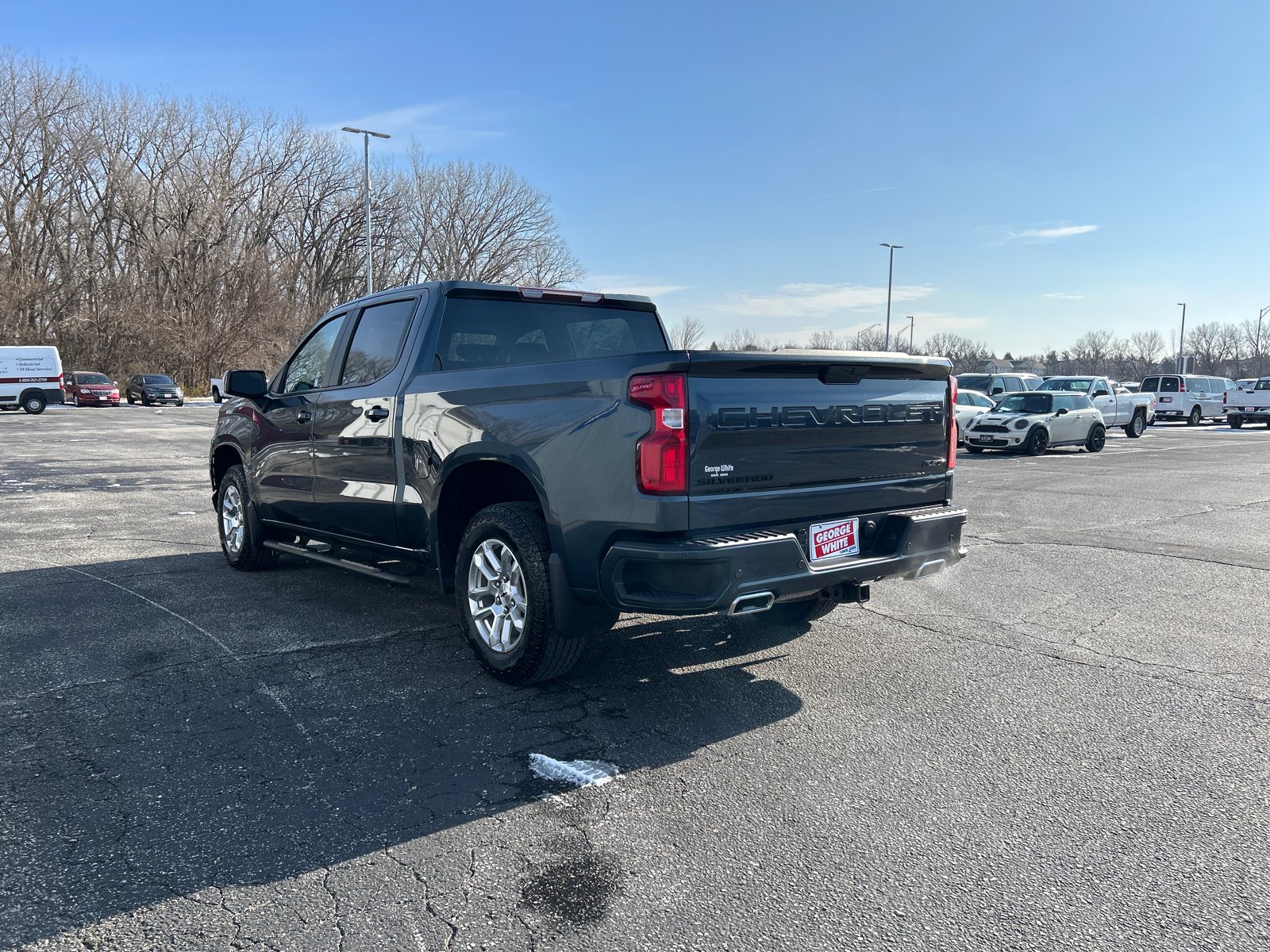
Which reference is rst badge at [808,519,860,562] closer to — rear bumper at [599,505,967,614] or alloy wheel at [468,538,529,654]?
rear bumper at [599,505,967,614]

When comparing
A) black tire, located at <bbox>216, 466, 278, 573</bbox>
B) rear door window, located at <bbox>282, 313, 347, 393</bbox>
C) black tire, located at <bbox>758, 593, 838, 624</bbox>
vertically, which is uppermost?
rear door window, located at <bbox>282, 313, 347, 393</bbox>

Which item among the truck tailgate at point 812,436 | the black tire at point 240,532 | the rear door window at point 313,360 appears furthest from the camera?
the black tire at point 240,532

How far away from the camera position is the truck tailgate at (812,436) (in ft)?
12.3

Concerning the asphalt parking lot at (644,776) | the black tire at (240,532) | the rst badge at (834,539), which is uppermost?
the rst badge at (834,539)

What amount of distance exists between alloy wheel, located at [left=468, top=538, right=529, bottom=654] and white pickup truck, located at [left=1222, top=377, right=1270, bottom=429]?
39241mm

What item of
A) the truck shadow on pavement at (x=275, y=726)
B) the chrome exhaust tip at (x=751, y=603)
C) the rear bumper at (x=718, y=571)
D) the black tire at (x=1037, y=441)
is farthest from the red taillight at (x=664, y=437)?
the black tire at (x=1037, y=441)

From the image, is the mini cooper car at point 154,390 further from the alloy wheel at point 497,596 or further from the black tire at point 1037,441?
the alloy wheel at point 497,596

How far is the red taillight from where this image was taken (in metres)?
3.63

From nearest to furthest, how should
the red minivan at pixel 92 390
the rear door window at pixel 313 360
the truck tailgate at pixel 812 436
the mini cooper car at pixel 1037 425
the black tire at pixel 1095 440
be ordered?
1. the truck tailgate at pixel 812 436
2. the rear door window at pixel 313 360
3. the mini cooper car at pixel 1037 425
4. the black tire at pixel 1095 440
5. the red minivan at pixel 92 390

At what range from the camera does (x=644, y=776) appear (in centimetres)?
343

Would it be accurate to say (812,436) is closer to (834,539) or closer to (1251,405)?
(834,539)

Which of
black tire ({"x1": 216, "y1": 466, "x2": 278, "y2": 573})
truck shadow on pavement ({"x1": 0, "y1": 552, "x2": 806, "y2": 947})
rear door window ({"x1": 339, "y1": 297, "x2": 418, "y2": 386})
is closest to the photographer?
truck shadow on pavement ({"x1": 0, "y1": 552, "x2": 806, "y2": 947})

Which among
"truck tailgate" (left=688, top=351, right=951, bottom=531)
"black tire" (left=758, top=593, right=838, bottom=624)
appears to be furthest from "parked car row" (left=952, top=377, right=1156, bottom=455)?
"truck tailgate" (left=688, top=351, right=951, bottom=531)

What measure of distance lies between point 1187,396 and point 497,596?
42049mm
